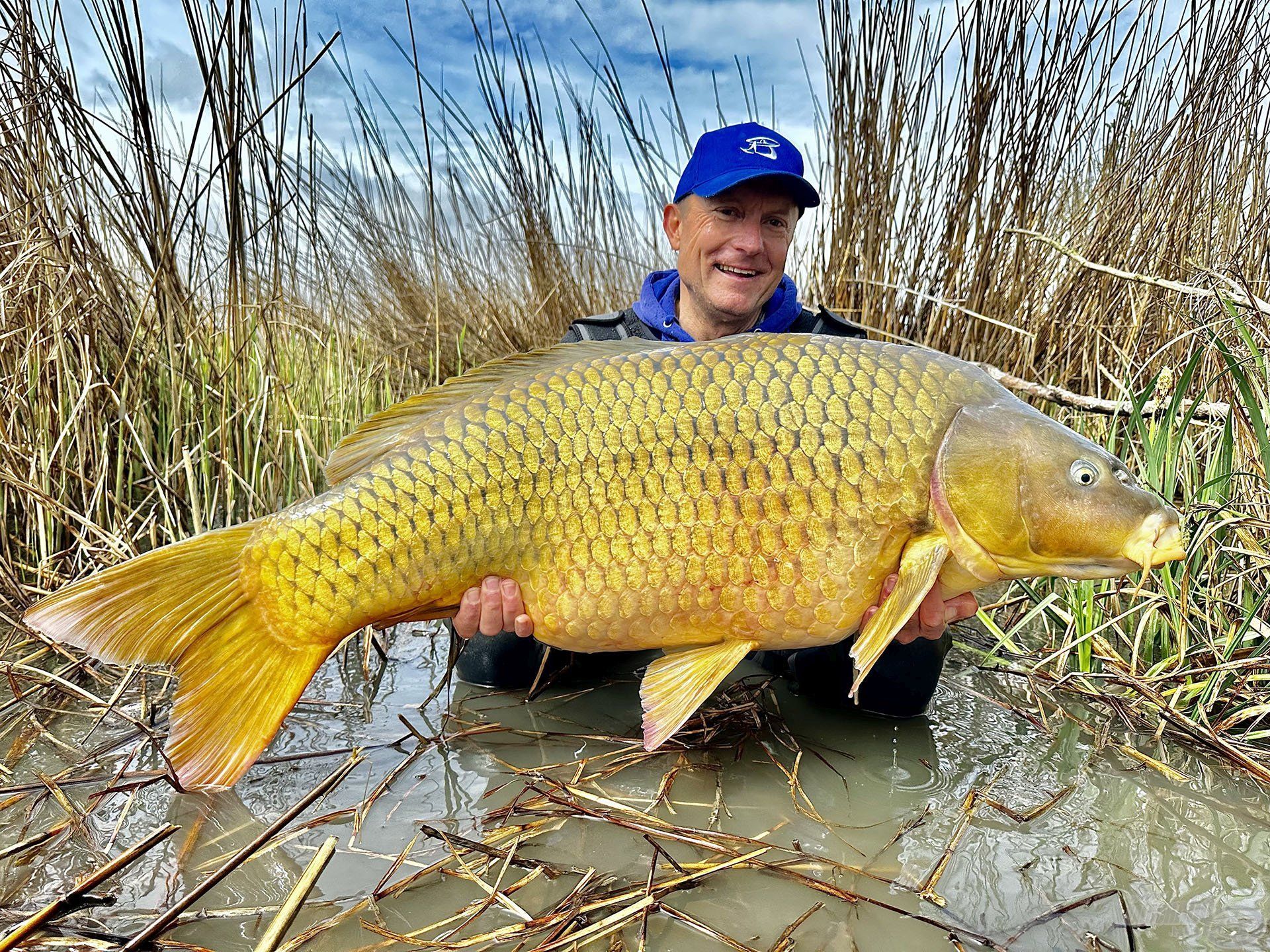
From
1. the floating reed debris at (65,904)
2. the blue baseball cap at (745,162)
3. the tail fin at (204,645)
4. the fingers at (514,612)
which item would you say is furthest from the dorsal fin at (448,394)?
the blue baseball cap at (745,162)

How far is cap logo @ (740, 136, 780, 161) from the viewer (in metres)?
2.55

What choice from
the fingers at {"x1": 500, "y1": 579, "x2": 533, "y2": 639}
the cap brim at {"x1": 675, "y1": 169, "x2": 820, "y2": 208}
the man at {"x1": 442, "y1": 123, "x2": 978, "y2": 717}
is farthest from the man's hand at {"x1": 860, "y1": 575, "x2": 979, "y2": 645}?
the cap brim at {"x1": 675, "y1": 169, "x2": 820, "y2": 208}

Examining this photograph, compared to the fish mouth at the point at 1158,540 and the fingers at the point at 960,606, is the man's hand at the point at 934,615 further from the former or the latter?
the fish mouth at the point at 1158,540

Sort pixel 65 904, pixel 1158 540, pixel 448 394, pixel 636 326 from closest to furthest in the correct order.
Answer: pixel 65 904
pixel 1158 540
pixel 448 394
pixel 636 326

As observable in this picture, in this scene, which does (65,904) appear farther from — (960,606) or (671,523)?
(960,606)

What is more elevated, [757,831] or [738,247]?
[738,247]

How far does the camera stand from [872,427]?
1541mm

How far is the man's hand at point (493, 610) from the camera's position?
1619 millimetres

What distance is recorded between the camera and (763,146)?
2.57m

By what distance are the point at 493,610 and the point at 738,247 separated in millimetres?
1471

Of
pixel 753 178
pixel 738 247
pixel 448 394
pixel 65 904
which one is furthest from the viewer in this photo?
pixel 738 247

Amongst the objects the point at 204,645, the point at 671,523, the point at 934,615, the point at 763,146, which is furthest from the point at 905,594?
the point at 763,146

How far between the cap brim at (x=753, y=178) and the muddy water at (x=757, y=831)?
1.48 meters

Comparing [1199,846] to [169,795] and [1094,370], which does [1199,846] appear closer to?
[169,795]
